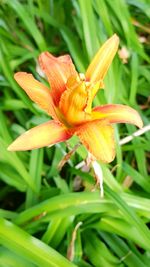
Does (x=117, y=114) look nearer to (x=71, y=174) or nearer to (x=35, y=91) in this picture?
(x=35, y=91)

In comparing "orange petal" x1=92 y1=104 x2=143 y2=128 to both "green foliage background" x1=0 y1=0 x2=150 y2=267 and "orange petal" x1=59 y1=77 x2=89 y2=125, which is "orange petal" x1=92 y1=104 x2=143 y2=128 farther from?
"green foliage background" x1=0 y1=0 x2=150 y2=267

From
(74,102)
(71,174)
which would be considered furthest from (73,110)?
(71,174)

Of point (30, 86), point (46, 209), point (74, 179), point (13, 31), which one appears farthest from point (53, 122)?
point (13, 31)

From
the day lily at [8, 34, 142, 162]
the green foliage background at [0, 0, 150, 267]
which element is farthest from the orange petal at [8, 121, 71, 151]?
the green foliage background at [0, 0, 150, 267]

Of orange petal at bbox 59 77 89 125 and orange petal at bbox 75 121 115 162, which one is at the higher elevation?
orange petal at bbox 59 77 89 125

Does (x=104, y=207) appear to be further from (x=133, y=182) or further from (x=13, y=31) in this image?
(x=13, y=31)

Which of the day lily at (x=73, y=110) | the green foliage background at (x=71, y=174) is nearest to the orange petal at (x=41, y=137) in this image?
the day lily at (x=73, y=110)

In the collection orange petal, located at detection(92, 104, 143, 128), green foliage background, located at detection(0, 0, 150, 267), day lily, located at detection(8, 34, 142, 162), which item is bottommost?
green foliage background, located at detection(0, 0, 150, 267)
